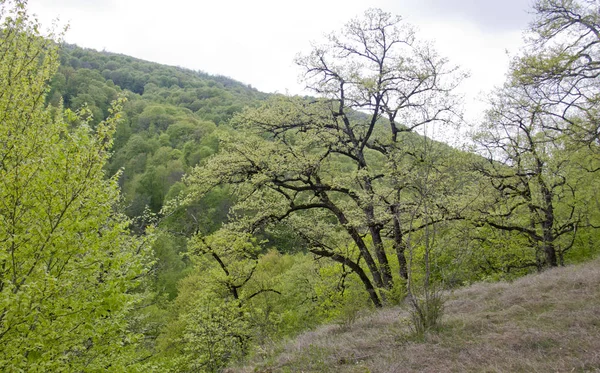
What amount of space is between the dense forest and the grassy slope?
65cm

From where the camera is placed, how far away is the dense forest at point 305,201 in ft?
16.9

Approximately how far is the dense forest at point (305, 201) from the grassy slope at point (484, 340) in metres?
0.65

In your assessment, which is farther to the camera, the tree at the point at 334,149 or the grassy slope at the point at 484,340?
the tree at the point at 334,149

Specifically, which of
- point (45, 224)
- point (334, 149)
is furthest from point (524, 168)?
point (45, 224)

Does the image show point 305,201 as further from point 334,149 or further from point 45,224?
point 45,224

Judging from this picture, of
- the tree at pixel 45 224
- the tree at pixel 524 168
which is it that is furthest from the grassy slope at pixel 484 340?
the tree at pixel 524 168

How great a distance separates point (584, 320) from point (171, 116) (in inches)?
2812

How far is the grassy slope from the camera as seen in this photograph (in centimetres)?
503

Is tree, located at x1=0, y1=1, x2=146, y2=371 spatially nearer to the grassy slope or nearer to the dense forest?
the dense forest

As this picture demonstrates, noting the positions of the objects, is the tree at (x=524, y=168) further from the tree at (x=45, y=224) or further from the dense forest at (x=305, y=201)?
the tree at (x=45, y=224)

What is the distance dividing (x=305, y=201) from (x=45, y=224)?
12.1 m

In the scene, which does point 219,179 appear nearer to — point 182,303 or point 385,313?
point 385,313

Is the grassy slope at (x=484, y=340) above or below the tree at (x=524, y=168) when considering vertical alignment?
below

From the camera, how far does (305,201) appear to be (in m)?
16.6
